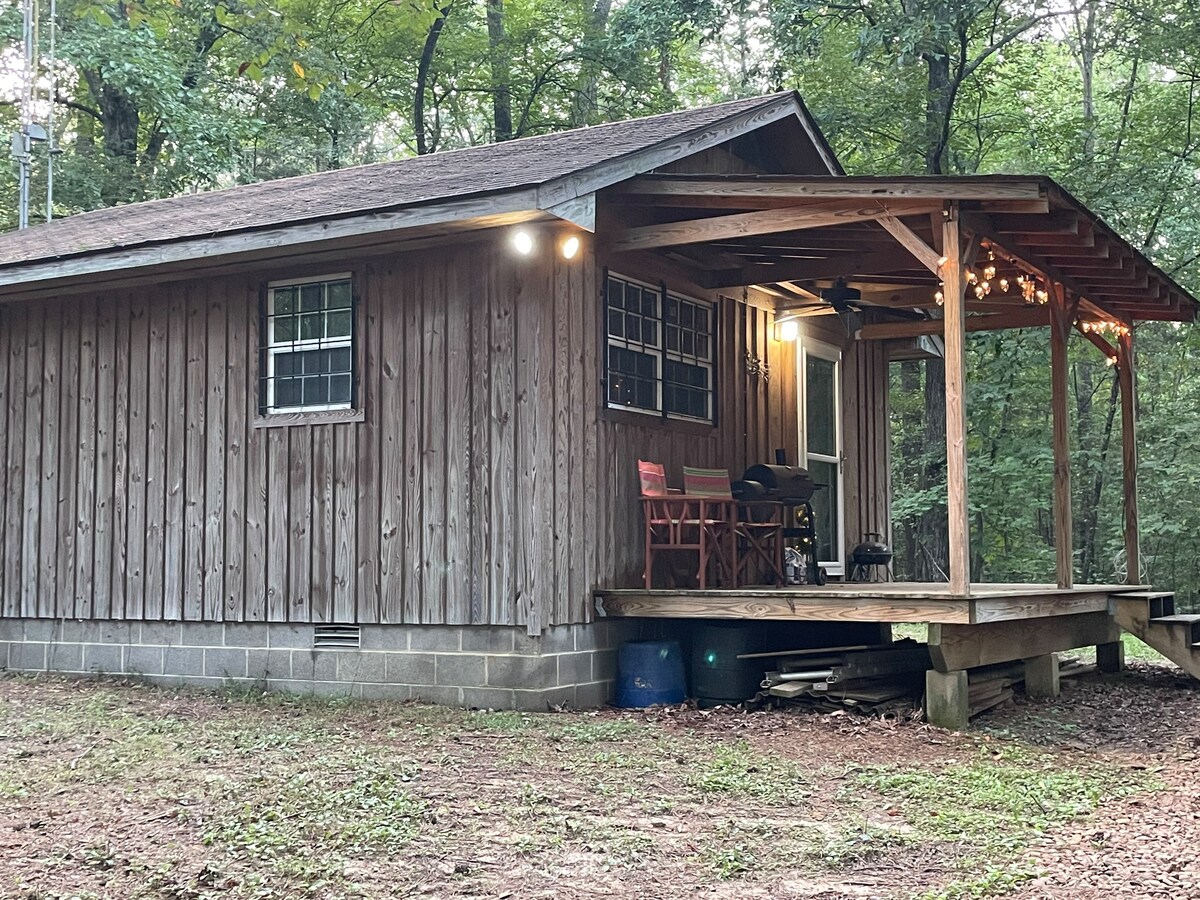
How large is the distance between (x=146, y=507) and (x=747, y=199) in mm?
4917

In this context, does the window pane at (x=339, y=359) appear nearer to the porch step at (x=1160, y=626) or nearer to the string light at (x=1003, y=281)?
the string light at (x=1003, y=281)

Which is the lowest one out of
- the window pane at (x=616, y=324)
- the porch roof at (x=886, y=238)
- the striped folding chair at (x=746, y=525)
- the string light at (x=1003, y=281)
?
the striped folding chair at (x=746, y=525)

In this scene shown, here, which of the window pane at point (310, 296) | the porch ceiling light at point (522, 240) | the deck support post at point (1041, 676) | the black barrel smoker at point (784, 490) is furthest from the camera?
the black barrel smoker at point (784, 490)

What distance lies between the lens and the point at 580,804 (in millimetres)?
5422

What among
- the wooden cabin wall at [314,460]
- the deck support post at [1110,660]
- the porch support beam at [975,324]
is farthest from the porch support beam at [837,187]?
the deck support post at [1110,660]

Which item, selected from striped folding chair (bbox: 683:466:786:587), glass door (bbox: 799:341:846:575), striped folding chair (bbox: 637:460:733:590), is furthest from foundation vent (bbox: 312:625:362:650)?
glass door (bbox: 799:341:846:575)

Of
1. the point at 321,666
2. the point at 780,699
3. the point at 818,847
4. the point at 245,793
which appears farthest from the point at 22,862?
the point at 780,699

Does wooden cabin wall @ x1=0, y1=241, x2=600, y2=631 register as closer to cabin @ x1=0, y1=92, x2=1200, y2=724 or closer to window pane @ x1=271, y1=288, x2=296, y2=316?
cabin @ x1=0, y1=92, x2=1200, y2=724

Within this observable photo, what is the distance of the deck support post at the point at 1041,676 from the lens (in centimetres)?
916

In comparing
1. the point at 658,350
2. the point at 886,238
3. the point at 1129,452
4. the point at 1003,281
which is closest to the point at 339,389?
the point at 658,350

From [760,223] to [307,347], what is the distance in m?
3.23

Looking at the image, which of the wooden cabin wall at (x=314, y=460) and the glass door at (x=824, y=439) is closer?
the wooden cabin wall at (x=314, y=460)

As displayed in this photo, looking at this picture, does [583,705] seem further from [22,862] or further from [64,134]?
[64,134]

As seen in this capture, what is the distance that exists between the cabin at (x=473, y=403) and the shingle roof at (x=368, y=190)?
0.07m
